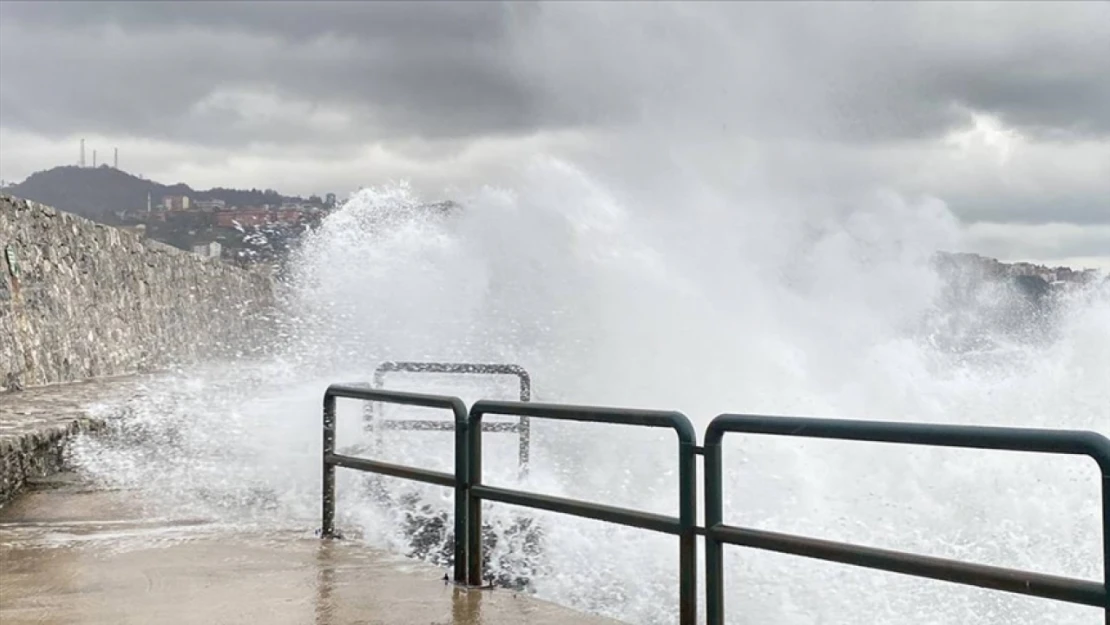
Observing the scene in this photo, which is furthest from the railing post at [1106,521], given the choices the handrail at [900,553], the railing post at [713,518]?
the railing post at [713,518]

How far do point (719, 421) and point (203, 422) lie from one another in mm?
9832

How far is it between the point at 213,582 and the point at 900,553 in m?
3.62

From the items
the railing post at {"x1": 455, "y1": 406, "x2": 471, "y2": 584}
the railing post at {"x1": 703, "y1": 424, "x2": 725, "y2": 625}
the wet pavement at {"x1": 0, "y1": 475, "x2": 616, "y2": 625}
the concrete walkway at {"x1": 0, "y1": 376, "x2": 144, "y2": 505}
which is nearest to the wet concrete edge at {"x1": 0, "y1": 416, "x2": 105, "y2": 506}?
Answer: the concrete walkway at {"x1": 0, "y1": 376, "x2": 144, "y2": 505}

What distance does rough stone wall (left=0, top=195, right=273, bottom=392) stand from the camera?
1367 cm

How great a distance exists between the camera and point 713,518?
4387 mm

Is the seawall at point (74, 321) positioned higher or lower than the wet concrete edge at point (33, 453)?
higher

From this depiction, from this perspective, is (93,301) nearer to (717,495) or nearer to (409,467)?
(409,467)

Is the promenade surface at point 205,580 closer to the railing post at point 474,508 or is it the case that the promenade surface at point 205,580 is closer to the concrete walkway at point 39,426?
the railing post at point 474,508

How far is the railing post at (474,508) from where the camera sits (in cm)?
562

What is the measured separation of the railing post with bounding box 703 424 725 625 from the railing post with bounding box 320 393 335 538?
2.90 meters

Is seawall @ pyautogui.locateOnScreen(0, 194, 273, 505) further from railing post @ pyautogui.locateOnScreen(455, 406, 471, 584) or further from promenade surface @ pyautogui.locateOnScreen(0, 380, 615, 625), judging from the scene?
railing post @ pyautogui.locateOnScreen(455, 406, 471, 584)

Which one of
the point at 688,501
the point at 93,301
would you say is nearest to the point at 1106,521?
the point at 688,501

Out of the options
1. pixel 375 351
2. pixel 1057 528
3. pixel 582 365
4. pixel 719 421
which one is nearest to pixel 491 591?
pixel 719 421

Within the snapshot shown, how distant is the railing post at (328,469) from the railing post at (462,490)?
1274 millimetres
